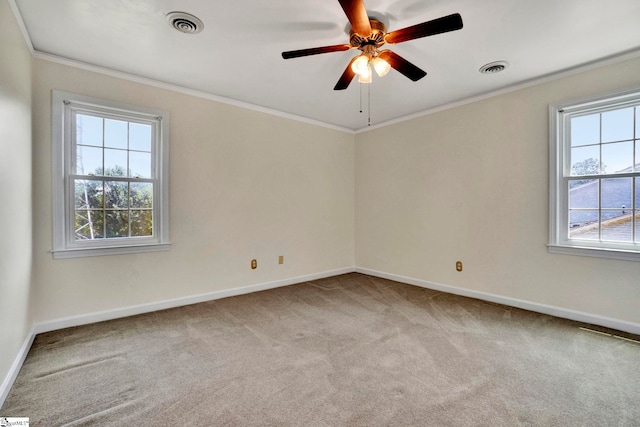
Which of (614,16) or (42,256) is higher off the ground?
(614,16)

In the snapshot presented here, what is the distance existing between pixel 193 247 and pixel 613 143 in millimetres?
4510

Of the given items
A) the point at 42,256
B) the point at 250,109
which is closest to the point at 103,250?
the point at 42,256

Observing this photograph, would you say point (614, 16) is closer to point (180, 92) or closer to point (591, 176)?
point (591, 176)

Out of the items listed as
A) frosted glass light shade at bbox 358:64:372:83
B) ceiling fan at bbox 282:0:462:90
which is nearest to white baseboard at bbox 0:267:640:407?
ceiling fan at bbox 282:0:462:90

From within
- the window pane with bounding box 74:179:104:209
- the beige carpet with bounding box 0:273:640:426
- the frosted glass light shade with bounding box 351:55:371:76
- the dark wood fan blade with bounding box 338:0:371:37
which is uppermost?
the dark wood fan blade with bounding box 338:0:371:37

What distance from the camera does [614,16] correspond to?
2.14 meters

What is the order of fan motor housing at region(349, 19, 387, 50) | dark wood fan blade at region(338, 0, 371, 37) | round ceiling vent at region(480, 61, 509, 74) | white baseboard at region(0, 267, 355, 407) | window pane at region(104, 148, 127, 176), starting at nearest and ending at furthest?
dark wood fan blade at region(338, 0, 371, 37) → white baseboard at region(0, 267, 355, 407) → fan motor housing at region(349, 19, 387, 50) → round ceiling vent at region(480, 61, 509, 74) → window pane at region(104, 148, 127, 176)

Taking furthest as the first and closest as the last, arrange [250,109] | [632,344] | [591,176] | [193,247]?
1. [250,109]
2. [193,247]
3. [591,176]
4. [632,344]

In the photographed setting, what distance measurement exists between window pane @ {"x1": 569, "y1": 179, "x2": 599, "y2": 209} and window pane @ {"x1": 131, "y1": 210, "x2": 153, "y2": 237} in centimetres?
451

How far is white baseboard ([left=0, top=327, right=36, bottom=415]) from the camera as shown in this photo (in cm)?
177

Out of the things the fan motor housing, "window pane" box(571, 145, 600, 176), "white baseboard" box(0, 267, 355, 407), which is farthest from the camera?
"window pane" box(571, 145, 600, 176)

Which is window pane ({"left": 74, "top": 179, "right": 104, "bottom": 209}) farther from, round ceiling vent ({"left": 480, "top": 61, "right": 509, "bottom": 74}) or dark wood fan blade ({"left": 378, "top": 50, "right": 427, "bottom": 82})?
round ceiling vent ({"left": 480, "top": 61, "right": 509, "bottom": 74})

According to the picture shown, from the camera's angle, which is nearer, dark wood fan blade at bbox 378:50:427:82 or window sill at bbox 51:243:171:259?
dark wood fan blade at bbox 378:50:427:82

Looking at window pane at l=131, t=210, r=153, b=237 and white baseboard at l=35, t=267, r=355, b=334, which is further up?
window pane at l=131, t=210, r=153, b=237
